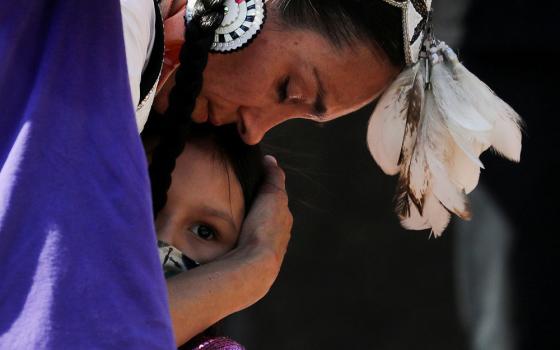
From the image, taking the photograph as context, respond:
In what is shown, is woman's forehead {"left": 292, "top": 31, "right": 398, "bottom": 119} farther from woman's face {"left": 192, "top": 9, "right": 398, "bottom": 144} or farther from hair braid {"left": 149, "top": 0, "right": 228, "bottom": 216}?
hair braid {"left": 149, "top": 0, "right": 228, "bottom": 216}

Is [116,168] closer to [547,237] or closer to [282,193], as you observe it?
[282,193]

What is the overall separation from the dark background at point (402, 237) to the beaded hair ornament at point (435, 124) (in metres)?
0.99

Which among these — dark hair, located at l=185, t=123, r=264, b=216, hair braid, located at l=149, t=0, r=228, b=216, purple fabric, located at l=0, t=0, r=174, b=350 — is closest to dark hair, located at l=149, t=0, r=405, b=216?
hair braid, located at l=149, t=0, r=228, b=216

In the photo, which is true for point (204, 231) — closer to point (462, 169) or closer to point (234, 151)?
point (234, 151)

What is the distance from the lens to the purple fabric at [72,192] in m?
1.09

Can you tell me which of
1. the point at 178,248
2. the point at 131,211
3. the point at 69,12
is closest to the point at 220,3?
the point at 178,248

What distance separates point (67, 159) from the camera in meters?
1.15

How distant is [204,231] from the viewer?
75.3 inches

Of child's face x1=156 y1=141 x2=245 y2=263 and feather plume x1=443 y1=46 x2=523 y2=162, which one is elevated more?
feather plume x1=443 y1=46 x2=523 y2=162

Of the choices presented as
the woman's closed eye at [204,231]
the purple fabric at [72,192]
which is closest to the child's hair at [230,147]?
the woman's closed eye at [204,231]

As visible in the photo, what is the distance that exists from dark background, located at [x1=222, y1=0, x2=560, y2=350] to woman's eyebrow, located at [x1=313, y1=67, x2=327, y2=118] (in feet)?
3.62

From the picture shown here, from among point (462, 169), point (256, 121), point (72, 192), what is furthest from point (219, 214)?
point (72, 192)

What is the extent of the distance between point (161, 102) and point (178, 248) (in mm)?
239

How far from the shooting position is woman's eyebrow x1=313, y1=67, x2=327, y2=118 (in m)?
1.86
